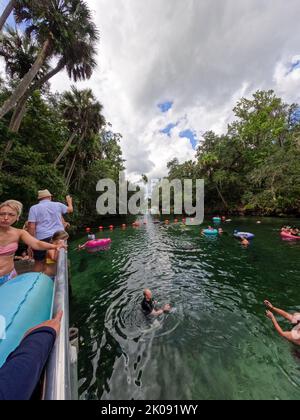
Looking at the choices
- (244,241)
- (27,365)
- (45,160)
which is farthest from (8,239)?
(45,160)

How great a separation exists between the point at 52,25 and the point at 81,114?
957 cm

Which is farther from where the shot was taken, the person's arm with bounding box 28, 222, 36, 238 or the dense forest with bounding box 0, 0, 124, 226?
the dense forest with bounding box 0, 0, 124, 226

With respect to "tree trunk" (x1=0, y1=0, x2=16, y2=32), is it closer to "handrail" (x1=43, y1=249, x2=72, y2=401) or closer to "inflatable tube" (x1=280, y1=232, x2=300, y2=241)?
"handrail" (x1=43, y1=249, x2=72, y2=401)

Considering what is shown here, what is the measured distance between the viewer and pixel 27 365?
113 centimetres

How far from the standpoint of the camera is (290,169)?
2277 cm

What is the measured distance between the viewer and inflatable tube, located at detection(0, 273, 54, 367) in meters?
1.42

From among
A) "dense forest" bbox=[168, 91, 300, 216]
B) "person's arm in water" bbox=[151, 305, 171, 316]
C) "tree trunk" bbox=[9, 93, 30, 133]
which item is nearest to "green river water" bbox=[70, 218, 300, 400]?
"person's arm in water" bbox=[151, 305, 171, 316]

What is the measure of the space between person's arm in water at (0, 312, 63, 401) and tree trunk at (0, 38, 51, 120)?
10152 millimetres

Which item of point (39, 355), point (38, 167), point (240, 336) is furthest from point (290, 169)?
point (39, 355)

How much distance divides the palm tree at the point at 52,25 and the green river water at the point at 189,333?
1089cm

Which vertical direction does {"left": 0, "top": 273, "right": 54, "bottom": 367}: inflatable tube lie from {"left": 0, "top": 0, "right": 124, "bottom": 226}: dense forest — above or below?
below

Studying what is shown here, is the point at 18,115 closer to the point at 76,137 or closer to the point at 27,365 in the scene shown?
the point at 76,137

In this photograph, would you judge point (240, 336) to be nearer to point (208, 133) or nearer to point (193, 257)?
point (193, 257)

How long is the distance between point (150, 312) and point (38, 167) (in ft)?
31.3
